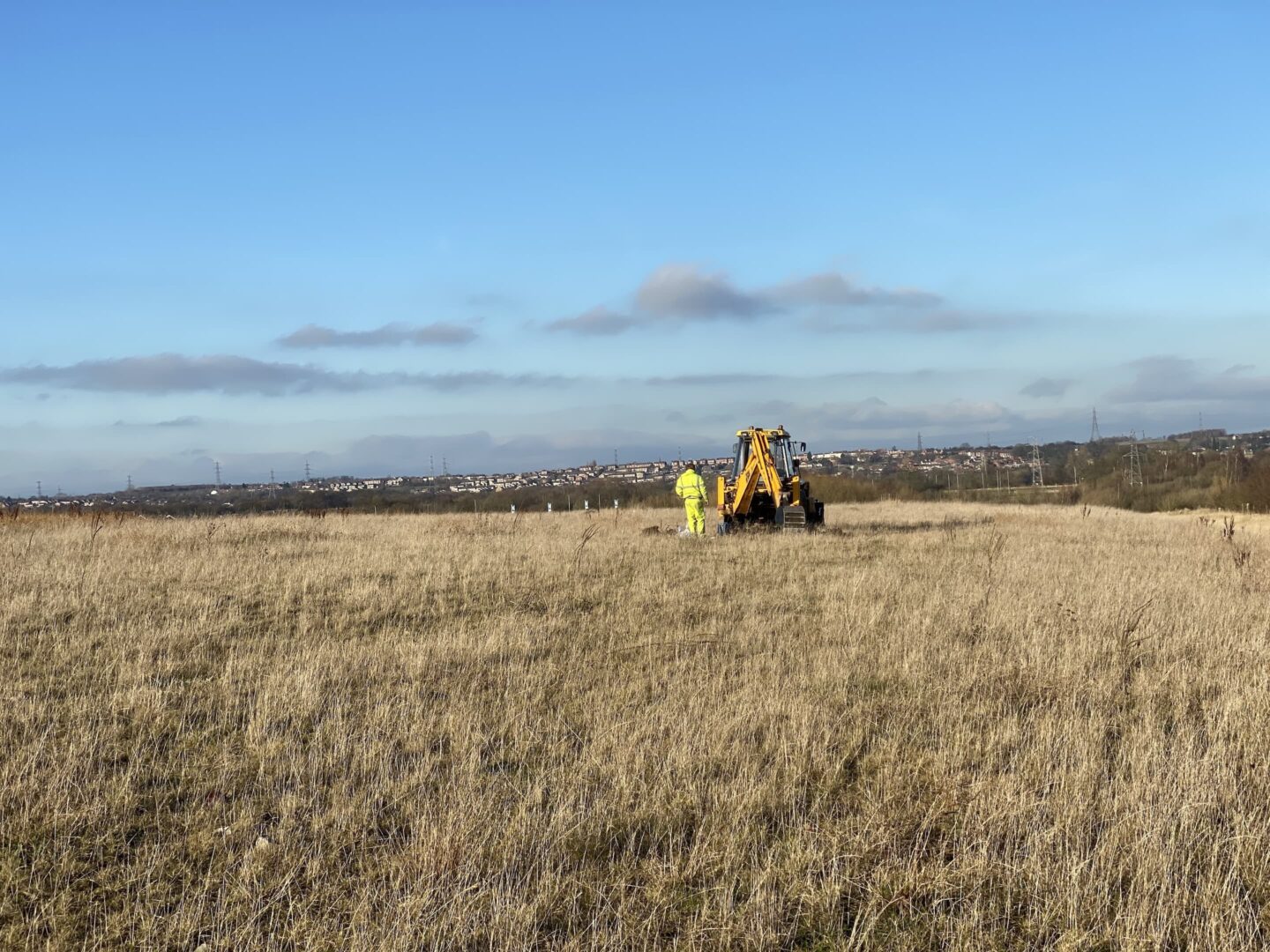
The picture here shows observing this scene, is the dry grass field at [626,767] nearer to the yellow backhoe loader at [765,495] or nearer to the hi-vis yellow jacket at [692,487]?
the hi-vis yellow jacket at [692,487]

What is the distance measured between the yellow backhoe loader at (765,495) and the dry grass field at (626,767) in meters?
9.47

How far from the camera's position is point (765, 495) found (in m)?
22.2

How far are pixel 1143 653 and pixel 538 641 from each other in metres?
5.38

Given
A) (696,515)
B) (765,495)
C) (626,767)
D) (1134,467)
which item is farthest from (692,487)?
(1134,467)

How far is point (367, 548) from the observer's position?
15922 millimetres

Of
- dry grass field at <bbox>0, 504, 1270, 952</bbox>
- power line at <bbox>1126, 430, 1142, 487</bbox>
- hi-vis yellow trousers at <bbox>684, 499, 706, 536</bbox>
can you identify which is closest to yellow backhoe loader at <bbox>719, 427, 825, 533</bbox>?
hi-vis yellow trousers at <bbox>684, 499, 706, 536</bbox>

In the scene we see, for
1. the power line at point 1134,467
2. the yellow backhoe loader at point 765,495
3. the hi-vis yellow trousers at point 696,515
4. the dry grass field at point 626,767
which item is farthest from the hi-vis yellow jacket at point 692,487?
the power line at point 1134,467

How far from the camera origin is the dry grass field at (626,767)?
409 centimetres

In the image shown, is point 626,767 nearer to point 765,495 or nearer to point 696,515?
point 696,515

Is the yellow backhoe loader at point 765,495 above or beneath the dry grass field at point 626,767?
above

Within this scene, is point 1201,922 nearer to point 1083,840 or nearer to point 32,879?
point 1083,840

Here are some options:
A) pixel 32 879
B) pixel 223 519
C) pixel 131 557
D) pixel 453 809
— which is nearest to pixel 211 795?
pixel 32 879

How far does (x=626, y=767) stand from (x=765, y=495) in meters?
16.9

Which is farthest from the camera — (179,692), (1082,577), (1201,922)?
(1082,577)
